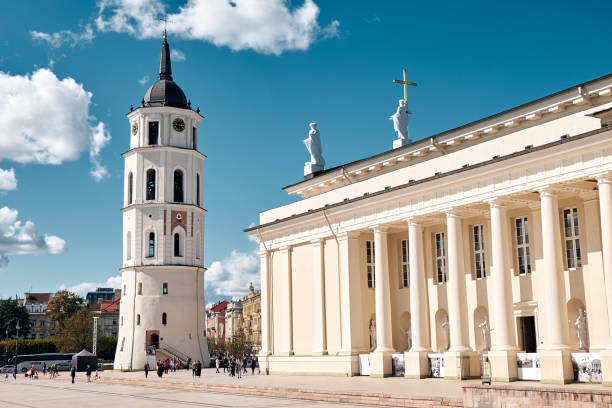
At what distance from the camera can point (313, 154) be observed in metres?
49.6

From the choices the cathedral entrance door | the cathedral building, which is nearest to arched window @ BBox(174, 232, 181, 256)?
the cathedral building

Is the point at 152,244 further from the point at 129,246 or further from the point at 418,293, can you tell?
the point at 418,293

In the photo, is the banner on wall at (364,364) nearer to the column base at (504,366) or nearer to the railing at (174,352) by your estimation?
the column base at (504,366)

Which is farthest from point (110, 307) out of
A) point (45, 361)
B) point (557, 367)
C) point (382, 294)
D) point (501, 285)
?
point (557, 367)

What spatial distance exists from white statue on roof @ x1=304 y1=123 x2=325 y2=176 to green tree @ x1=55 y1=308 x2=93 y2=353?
194ft

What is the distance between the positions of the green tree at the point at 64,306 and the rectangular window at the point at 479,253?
8844 cm

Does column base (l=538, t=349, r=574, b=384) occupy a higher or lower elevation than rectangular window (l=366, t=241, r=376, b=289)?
lower

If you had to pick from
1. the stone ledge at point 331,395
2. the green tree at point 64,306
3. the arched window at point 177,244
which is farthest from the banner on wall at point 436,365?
the green tree at point 64,306

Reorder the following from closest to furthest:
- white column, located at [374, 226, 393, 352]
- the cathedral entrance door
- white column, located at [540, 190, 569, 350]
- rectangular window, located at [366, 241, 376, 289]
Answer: white column, located at [540, 190, 569, 350] → the cathedral entrance door → white column, located at [374, 226, 393, 352] → rectangular window, located at [366, 241, 376, 289]

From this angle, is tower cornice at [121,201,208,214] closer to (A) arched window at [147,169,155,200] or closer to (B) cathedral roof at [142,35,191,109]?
(A) arched window at [147,169,155,200]

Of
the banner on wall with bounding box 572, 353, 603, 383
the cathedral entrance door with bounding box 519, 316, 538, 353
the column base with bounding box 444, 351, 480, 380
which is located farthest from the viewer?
the cathedral entrance door with bounding box 519, 316, 538, 353

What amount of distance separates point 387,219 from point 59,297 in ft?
295

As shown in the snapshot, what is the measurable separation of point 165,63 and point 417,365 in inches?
2054

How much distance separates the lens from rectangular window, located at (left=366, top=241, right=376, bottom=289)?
133ft
